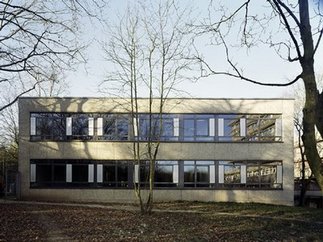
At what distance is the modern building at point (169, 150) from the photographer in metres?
39.1

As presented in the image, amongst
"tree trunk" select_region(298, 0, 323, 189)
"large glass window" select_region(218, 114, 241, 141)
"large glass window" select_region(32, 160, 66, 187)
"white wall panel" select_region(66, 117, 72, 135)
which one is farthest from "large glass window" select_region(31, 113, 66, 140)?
"tree trunk" select_region(298, 0, 323, 189)

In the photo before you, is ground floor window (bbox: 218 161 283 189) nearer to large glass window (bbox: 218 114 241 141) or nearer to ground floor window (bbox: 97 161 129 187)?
large glass window (bbox: 218 114 241 141)

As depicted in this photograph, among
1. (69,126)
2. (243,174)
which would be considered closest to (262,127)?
(243,174)

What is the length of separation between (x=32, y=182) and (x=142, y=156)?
847 cm

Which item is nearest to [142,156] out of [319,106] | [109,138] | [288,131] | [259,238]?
[109,138]

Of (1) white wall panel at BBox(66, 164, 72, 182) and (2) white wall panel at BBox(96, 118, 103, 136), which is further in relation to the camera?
(2) white wall panel at BBox(96, 118, 103, 136)

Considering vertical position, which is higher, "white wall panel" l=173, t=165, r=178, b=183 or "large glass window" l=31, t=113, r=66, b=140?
"large glass window" l=31, t=113, r=66, b=140

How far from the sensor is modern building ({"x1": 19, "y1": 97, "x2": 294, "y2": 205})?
128 feet

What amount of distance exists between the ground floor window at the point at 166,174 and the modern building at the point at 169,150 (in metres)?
0.08

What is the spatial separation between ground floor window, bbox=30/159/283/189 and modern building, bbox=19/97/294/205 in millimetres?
76

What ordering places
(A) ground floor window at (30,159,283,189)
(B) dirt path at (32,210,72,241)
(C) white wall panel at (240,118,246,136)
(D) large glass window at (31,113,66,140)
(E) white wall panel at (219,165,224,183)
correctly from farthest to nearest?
(C) white wall panel at (240,118,246,136)
(D) large glass window at (31,113,66,140)
(E) white wall panel at (219,165,224,183)
(A) ground floor window at (30,159,283,189)
(B) dirt path at (32,210,72,241)

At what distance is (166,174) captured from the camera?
130 feet

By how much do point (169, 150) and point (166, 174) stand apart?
1.87 meters

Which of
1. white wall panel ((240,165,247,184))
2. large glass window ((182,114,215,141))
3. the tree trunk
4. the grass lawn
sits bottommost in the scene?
the grass lawn
